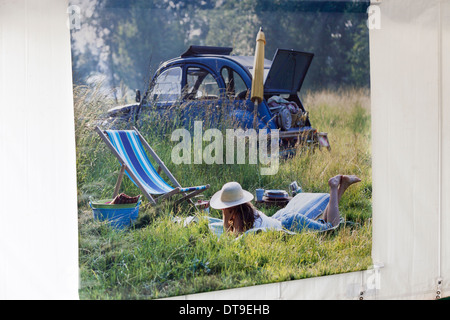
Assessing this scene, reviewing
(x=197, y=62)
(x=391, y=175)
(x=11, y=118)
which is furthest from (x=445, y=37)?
(x=11, y=118)

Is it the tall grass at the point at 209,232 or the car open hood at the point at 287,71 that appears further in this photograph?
the car open hood at the point at 287,71

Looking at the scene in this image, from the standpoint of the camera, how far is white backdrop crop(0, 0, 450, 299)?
135 inches

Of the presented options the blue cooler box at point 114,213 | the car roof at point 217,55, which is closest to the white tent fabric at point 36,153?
the blue cooler box at point 114,213

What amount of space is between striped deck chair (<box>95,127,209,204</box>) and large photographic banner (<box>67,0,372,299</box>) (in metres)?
0.01

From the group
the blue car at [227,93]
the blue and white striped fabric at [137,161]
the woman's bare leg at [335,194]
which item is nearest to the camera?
the blue and white striped fabric at [137,161]

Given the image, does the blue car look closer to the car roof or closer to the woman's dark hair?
the car roof

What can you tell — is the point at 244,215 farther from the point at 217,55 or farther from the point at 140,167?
the point at 217,55

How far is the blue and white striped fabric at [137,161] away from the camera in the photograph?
3658mm

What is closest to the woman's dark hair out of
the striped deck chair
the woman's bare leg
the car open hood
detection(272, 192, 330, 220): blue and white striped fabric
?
detection(272, 192, 330, 220): blue and white striped fabric

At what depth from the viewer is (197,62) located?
12.7ft

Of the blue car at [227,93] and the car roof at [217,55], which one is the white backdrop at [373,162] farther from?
the car roof at [217,55]

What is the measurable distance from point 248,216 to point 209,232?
1.24 ft

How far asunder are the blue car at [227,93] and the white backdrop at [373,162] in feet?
1.90
